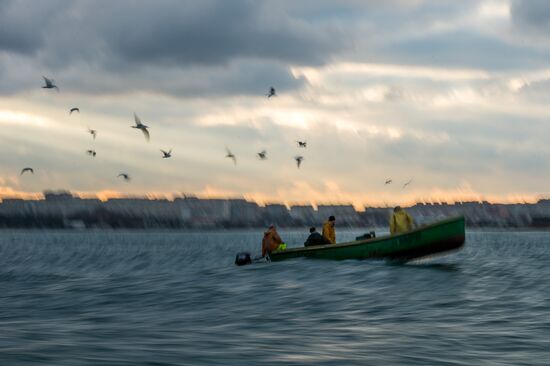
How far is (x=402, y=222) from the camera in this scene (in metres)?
37.6

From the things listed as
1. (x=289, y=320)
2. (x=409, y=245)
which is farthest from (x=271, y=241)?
(x=289, y=320)

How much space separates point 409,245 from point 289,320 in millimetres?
16838

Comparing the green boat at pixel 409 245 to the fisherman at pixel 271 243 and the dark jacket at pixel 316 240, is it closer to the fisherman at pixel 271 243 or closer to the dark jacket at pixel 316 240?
the dark jacket at pixel 316 240

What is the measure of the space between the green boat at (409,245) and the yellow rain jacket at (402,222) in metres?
1.05

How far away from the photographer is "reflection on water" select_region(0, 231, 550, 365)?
15156 millimetres

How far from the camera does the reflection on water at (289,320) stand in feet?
49.7

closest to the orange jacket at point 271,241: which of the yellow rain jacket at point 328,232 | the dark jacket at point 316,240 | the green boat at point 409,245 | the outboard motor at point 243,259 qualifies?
the outboard motor at point 243,259

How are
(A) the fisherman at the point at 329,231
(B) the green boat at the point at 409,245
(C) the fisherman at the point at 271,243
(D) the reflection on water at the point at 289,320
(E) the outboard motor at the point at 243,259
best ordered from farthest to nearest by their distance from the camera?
(E) the outboard motor at the point at 243,259 → (C) the fisherman at the point at 271,243 → (A) the fisherman at the point at 329,231 → (B) the green boat at the point at 409,245 → (D) the reflection on water at the point at 289,320

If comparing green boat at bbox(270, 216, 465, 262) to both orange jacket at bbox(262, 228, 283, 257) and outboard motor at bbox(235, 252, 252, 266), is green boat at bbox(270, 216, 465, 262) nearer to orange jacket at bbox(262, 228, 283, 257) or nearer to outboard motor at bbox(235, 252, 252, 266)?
orange jacket at bbox(262, 228, 283, 257)

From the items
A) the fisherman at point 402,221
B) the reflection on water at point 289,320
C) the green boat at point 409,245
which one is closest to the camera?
the reflection on water at point 289,320

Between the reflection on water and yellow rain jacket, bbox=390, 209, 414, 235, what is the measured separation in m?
2.85

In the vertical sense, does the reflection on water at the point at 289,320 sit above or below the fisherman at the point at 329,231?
below

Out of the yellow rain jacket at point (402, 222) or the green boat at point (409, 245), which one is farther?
the yellow rain jacket at point (402, 222)

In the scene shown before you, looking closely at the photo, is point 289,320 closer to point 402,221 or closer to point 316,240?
point 402,221
